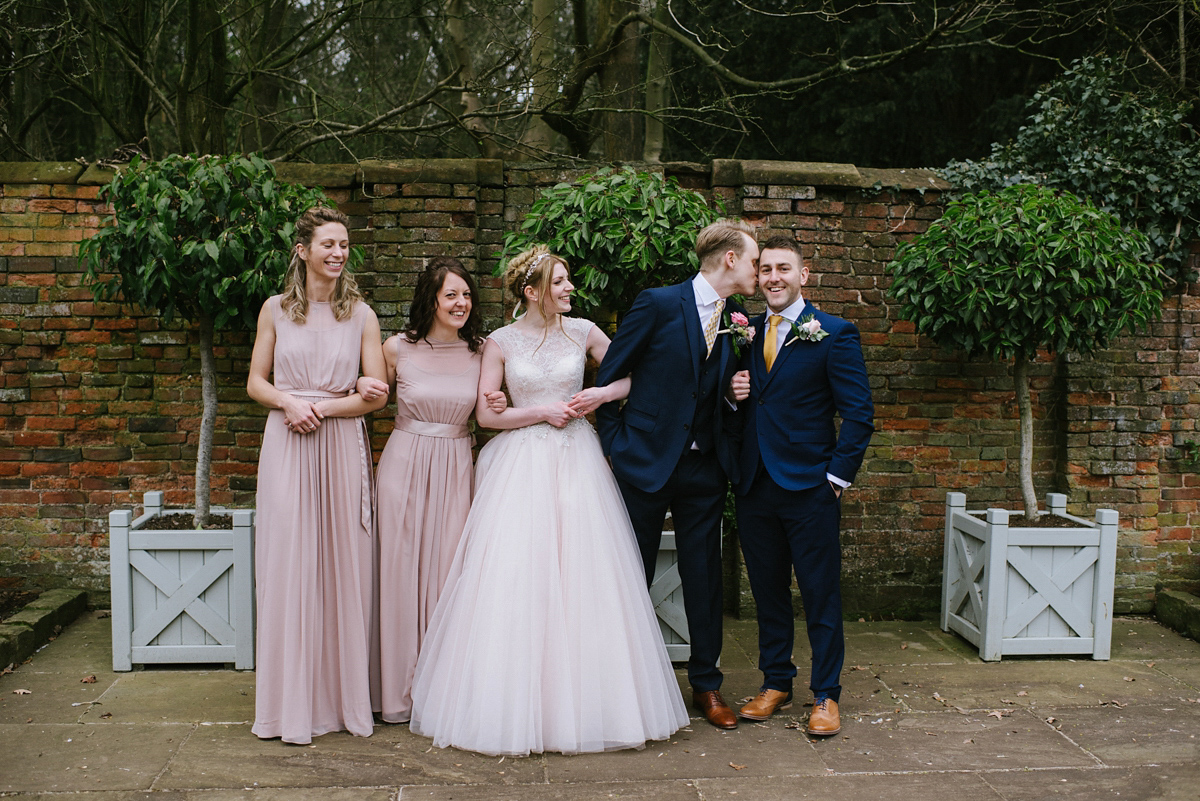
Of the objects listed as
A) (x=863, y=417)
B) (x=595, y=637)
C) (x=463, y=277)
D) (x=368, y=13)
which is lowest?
(x=595, y=637)

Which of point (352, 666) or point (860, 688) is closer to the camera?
point (352, 666)

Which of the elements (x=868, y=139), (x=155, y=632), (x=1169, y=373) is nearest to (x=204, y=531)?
(x=155, y=632)

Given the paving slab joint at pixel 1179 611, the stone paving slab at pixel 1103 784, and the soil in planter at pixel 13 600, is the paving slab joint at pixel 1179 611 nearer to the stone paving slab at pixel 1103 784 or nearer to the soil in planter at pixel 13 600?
the stone paving slab at pixel 1103 784

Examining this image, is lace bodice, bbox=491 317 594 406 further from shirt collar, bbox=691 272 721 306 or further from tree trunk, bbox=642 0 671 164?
tree trunk, bbox=642 0 671 164

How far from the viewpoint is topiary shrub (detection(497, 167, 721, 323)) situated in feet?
13.9

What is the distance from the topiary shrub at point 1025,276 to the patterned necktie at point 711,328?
1.36 metres

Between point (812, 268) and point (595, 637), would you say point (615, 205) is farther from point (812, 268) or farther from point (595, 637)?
point (595, 637)

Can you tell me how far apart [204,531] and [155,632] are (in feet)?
1.74

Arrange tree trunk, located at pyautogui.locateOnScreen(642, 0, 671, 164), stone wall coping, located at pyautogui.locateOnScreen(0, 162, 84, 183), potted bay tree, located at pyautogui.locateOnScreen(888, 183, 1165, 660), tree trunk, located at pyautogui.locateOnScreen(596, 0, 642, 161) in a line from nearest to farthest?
potted bay tree, located at pyautogui.locateOnScreen(888, 183, 1165, 660)
stone wall coping, located at pyautogui.locateOnScreen(0, 162, 84, 183)
tree trunk, located at pyautogui.locateOnScreen(596, 0, 642, 161)
tree trunk, located at pyautogui.locateOnScreen(642, 0, 671, 164)

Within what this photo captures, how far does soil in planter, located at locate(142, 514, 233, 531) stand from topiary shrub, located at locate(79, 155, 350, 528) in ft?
3.32

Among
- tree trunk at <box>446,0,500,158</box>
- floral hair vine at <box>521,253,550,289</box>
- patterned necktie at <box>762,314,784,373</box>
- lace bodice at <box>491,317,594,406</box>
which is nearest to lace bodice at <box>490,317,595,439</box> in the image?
lace bodice at <box>491,317,594,406</box>

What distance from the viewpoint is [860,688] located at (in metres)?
4.19

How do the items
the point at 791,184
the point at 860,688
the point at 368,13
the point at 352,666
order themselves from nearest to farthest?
the point at 352,666 → the point at 860,688 → the point at 791,184 → the point at 368,13

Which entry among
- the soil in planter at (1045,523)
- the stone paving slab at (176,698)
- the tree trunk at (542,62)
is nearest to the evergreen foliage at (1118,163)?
the soil in planter at (1045,523)
